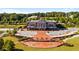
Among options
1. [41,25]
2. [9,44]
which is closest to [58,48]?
[41,25]

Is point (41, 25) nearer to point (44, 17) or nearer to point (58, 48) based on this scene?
point (44, 17)

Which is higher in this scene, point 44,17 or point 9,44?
point 44,17

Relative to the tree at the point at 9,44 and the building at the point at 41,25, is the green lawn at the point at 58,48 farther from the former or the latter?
the building at the point at 41,25

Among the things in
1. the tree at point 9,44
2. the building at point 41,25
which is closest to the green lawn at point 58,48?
the tree at point 9,44

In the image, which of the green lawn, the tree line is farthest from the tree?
the tree line

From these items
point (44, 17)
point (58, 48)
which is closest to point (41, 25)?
point (44, 17)

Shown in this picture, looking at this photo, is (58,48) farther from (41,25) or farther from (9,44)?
(9,44)
